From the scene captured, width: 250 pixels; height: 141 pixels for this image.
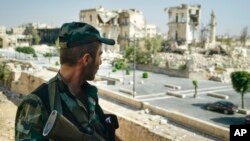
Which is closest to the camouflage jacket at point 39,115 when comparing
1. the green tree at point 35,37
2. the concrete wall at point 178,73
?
the concrete wall at point 178,73

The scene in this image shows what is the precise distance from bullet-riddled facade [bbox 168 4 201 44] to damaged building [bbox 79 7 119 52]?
418 inches

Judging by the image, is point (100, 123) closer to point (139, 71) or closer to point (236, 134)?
point (236, 134)

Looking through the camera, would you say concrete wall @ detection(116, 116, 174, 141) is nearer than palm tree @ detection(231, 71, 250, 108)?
Yes

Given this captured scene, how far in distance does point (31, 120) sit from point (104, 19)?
6180 centimetres

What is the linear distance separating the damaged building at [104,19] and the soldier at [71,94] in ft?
195

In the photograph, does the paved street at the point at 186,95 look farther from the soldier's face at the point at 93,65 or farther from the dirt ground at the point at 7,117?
the soldier's face at the point at 93,65

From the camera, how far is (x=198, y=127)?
1333 cm

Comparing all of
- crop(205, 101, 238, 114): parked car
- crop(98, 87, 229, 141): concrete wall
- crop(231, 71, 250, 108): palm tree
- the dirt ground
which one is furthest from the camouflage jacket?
crop(231, 71, 250, 108): palm tree

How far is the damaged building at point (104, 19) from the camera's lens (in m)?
62.0

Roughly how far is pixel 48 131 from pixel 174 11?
216 ft

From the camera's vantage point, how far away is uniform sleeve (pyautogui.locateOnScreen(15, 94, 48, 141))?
1728mm

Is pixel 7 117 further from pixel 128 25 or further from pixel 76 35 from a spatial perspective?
pixel 128 25

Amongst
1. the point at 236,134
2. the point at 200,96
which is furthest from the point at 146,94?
the point at 236,134

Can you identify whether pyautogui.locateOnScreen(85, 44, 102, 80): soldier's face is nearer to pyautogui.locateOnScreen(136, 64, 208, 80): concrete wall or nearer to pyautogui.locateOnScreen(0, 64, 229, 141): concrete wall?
pyautogui.locateOnScreen(0, 64, 229, 141): concrete wall
